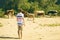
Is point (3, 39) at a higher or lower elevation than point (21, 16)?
lower

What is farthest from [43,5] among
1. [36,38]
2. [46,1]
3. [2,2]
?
[36,38]

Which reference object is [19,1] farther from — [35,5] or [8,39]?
[8,39]

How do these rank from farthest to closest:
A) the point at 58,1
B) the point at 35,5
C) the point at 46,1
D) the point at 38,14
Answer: the point at 58,1
the point at 46,1
the point at 35,5
the point at 38,14

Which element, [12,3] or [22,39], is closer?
[22,39]

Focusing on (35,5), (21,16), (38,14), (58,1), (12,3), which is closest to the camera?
(21,16)

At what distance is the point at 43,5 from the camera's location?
211ft

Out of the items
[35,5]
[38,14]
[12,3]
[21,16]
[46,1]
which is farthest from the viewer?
[46,1]

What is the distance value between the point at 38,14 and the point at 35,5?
14.7 m

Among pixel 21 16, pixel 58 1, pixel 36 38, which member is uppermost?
pixel 21 16

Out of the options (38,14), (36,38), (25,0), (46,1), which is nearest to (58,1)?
(46,1)

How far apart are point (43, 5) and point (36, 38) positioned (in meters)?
50.4

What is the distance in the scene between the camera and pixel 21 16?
1377cm

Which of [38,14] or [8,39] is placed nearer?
[8,39]

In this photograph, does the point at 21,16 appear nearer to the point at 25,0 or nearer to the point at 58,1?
the point at 25,0
